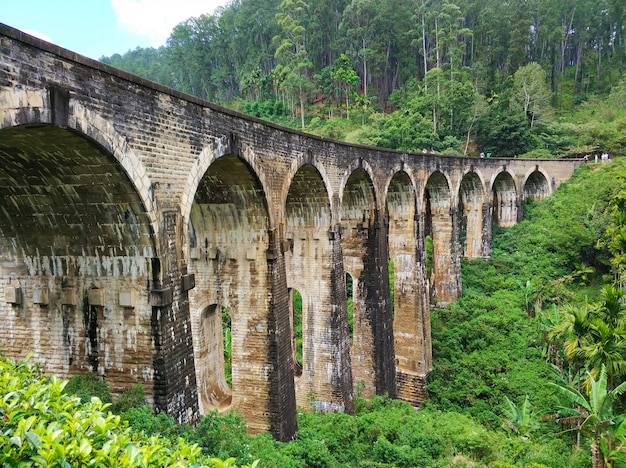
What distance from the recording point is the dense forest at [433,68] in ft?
113

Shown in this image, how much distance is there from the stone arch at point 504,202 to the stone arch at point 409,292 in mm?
12855

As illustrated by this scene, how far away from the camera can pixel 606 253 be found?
20.7m

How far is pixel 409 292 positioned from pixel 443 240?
4275 millimetres

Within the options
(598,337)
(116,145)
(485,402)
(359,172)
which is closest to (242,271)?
(116,145)

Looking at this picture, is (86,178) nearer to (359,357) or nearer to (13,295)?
(13,295)

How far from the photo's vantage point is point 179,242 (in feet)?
23.1

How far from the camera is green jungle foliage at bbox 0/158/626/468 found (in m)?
3.32

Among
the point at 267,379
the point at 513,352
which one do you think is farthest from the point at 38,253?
the point at 513,352

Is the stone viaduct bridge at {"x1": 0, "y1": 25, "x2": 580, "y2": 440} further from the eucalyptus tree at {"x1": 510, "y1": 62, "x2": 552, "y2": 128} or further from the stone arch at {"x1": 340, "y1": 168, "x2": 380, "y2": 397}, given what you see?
the eucalyptus tree at {"x1": 510, "y1": 62, "x2": 552, "y2": 128}

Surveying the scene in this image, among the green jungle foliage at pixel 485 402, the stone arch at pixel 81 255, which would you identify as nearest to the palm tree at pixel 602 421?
the green jungle foliage at pixel 485 402

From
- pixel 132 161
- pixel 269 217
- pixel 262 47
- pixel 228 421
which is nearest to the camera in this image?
pixel 132 161

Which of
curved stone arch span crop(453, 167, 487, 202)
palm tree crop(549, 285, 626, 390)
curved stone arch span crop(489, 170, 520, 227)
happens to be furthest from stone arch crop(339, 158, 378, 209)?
curved stone arch span crop(489, 170, 520, 227)

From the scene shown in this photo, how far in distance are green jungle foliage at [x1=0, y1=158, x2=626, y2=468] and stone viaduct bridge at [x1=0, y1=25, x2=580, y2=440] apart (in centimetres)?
84

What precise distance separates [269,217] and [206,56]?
159 feet
